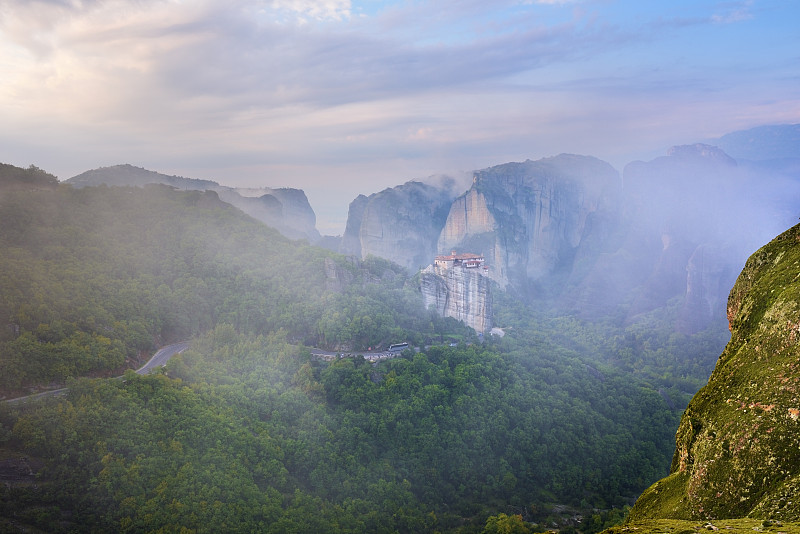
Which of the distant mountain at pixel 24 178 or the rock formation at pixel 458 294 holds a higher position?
the distant mountain at pixel 24 178

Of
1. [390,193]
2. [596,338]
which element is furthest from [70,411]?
[390,193]

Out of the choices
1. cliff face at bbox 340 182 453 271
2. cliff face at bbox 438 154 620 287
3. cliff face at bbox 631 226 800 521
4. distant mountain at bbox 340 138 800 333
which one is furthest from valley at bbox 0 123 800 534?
cliff face at bbox 340 182 453 271

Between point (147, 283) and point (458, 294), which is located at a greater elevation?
point (147, 283)

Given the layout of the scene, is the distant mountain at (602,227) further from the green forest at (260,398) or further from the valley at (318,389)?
the green forest at (260,398)

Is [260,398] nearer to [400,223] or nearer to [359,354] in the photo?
[359,354]

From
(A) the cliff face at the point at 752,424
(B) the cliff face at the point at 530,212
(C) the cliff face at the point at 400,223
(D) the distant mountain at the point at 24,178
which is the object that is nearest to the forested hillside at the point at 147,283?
(D) the distant mountain at the point at 24,178

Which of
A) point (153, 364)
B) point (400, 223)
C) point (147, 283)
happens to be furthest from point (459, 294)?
point (400, 223)

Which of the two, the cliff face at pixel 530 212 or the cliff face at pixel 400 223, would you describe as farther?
the cliff face at pixel 400 223
